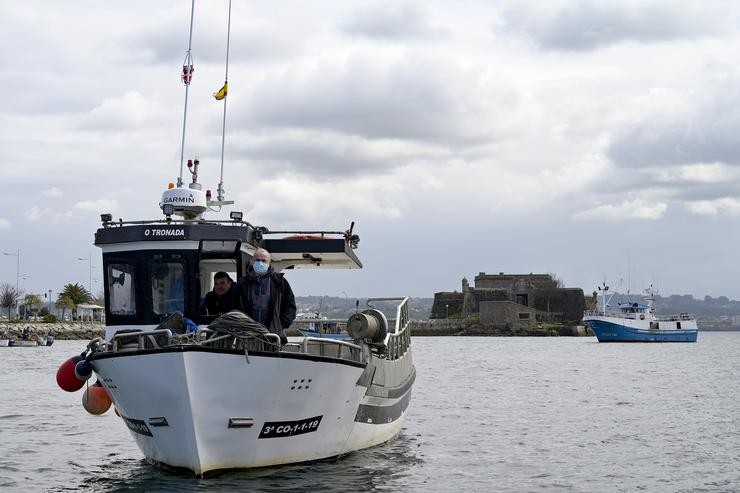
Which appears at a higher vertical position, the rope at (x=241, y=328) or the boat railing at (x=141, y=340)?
the rope at (x=241, y=328)

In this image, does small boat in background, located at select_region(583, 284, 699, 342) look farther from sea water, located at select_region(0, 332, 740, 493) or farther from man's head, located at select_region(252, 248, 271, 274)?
man's head, located at select_region(252, 248, 271, 274)

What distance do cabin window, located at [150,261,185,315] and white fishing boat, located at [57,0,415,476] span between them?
0.7 inches

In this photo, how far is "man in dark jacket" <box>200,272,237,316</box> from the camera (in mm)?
14844

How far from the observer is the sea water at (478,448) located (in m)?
16.0

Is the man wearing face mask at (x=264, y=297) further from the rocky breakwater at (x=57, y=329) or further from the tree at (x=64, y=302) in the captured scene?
the tree at (x=64, y=302)

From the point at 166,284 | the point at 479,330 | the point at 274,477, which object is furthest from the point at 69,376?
the point at 479,330

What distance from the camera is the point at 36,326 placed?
424 feet

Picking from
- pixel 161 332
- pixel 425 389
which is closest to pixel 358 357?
pixel 161 332

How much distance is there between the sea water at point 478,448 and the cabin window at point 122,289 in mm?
2716

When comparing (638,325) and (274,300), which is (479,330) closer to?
(638,325)

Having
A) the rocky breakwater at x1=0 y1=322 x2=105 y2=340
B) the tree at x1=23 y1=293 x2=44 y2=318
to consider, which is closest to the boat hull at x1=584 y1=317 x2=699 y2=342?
the rocky breakwater at x1=0 y1=322 x2=105 y2=340

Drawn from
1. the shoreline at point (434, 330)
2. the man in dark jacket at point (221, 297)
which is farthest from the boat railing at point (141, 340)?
the shoreline at point (434, 330)

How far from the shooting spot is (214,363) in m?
13.1

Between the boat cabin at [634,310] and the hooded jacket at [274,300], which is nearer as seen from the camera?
the hooded jacket at [274,300]
